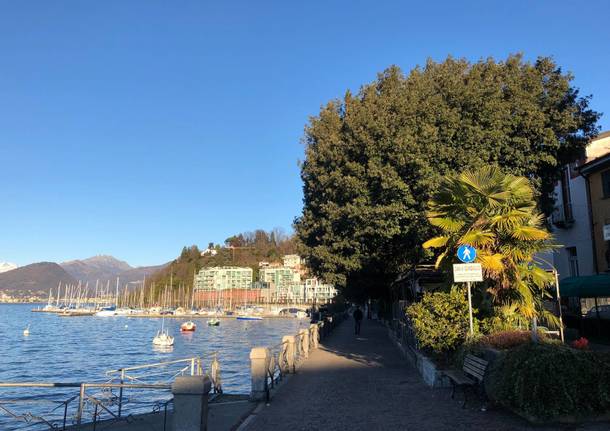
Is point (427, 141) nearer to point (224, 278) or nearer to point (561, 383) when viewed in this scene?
point (561, 383)

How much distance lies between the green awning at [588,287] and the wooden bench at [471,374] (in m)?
9.26

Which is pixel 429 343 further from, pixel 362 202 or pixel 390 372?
pixel 362 202

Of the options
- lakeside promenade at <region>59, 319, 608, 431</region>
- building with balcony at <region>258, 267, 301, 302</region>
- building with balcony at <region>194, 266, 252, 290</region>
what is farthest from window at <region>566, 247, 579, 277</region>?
building with balcony at <region>194, 266, 252, 290</region>

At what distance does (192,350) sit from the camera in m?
51.7

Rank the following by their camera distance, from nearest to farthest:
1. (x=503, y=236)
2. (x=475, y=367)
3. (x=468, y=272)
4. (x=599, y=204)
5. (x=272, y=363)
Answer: (x=475, y=367), (x=468, y=272), (x=503, y=236), (x=272, y=363), (x=599, y=204)

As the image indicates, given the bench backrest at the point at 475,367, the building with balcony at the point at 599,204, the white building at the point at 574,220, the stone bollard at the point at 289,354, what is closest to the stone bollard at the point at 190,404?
the bench backrest at the point at 475,367

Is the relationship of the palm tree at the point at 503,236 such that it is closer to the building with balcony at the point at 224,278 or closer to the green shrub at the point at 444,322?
the green shrub at the point at 444,322

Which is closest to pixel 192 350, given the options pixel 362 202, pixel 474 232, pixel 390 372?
pixel 362 202

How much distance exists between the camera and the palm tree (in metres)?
11.4

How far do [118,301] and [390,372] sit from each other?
7212 inches

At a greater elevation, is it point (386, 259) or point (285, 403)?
point (386, 259)

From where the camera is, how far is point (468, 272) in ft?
35.2

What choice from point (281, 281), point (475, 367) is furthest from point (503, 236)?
point (281, 281)

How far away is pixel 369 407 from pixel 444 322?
10.8 ft
